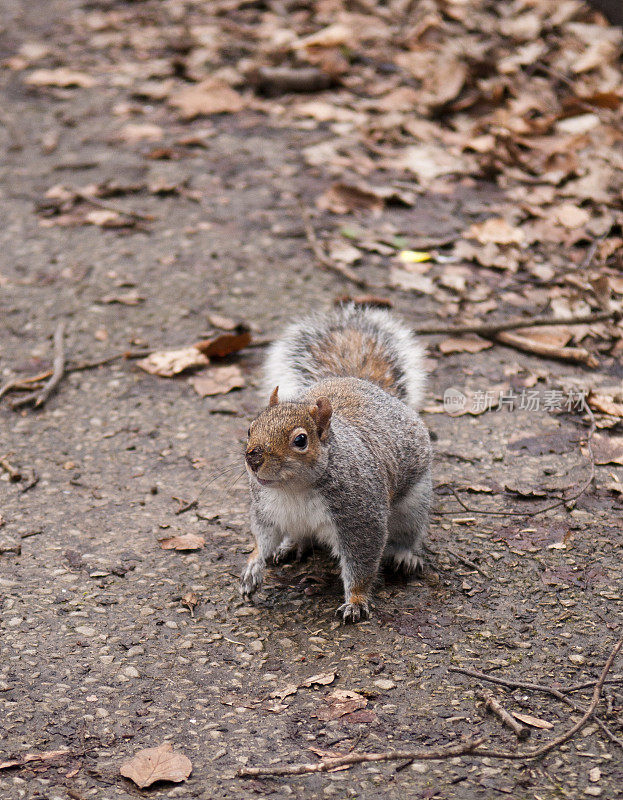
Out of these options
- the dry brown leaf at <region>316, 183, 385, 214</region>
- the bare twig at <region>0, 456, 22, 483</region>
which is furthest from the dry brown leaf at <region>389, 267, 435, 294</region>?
the bare twig at <region>0, 456, 22, 483</region>

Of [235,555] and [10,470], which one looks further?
[10,470]

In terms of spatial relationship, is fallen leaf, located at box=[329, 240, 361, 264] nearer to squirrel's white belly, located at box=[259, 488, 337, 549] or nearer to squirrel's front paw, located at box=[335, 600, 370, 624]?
squirrel's white belly, located at box=[259, 488, 337, 549]

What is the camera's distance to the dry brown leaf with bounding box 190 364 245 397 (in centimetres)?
397

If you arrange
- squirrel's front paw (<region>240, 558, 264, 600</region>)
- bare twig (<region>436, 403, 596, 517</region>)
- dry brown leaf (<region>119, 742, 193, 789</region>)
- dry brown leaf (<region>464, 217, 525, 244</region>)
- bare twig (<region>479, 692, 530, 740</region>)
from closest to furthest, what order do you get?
dry brown leaf (<region>119, 742, 193, 789</region>)
bare twig (<region>479, 692, 530, 740</region>)
squirrel's front paw (<region>240, 558, 264, 600</region>)
bare twig (<region>436, 403, 596, 517</region>)
dry brown leaf (<region>464, 217, 525, 244</region>)

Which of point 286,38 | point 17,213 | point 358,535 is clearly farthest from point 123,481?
point 286,38

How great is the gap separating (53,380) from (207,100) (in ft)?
10.1

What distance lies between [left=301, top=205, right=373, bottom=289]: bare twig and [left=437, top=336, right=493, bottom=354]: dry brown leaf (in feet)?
1.85

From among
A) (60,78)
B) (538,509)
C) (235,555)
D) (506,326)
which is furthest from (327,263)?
(60,78)

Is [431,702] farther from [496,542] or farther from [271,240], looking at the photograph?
[271,240]

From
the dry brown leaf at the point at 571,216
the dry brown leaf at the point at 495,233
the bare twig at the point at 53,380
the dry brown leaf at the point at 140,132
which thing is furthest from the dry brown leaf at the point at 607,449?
the dry brown leaf at the point at 140,132

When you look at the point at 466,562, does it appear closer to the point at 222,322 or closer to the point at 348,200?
the point at 222,322

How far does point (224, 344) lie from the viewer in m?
4.12

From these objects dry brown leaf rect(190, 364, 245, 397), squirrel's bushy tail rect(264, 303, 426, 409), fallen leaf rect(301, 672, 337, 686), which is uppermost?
squirrel's bushy tail rect(264, 303, 426, 409)

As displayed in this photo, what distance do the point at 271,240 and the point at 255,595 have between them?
8.25 ft
